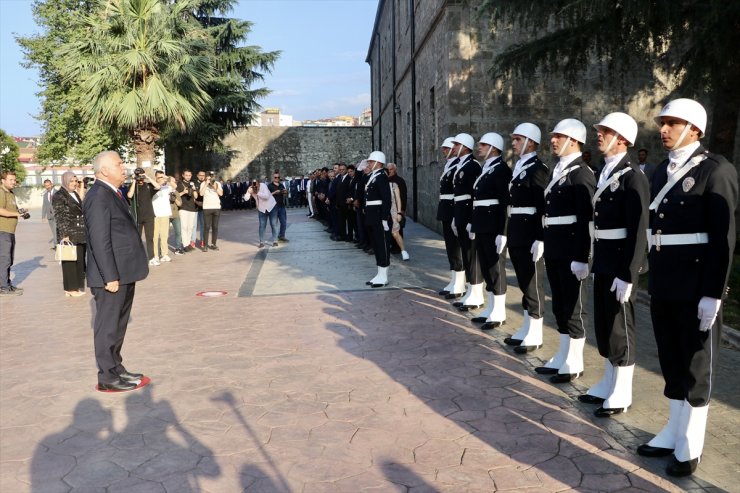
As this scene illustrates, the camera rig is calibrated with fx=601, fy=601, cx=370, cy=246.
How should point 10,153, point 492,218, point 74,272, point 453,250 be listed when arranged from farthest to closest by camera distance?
point 10,153 < point 74,272 < point 453,250 < point 492,218

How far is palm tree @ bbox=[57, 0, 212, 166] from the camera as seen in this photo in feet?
61.3

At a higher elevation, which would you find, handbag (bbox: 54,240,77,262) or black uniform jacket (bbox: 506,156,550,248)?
black uniform jacket (bbox: 506,156,550,248)

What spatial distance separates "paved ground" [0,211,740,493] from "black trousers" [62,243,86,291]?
1.31 meters

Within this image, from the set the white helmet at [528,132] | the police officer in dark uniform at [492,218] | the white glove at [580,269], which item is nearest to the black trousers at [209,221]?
the police officer in dark uniform at [492,218]

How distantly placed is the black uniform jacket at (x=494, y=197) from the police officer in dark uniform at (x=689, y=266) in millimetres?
2927

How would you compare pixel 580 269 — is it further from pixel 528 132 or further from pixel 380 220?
pixel 380 220

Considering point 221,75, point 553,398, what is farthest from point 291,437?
point 221,75

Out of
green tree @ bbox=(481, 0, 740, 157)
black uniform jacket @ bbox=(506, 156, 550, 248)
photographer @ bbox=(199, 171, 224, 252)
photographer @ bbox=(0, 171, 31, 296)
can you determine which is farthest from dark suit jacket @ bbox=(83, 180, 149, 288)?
photographer @ bbox=(199, 171, 224, 252)

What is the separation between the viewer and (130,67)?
61.6ft

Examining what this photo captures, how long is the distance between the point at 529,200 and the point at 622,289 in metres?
1.86

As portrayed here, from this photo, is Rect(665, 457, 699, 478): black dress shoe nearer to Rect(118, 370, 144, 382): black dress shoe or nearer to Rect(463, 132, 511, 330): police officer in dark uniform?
Rect(463, 132, 511, 330): police officer in dark uniform

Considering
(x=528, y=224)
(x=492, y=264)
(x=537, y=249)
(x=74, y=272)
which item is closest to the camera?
(x=537, y=249)

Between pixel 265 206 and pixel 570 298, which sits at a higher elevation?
pixel 265 206

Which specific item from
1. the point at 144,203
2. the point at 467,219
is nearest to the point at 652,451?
the point at 467,219
